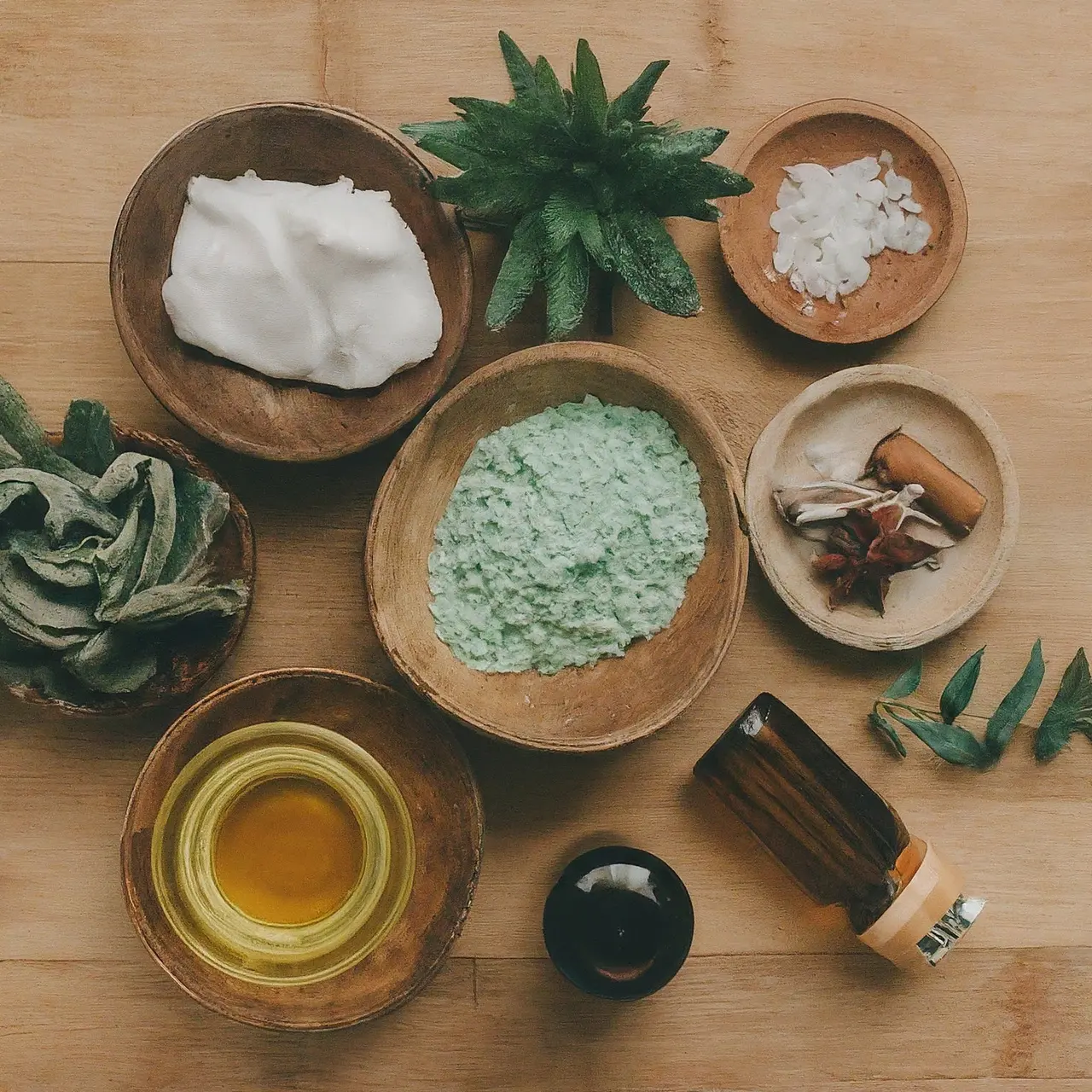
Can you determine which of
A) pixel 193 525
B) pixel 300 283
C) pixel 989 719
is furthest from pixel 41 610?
pixel 989 719

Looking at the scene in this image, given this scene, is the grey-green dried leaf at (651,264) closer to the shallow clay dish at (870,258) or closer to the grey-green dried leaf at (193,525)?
the shallow clay dish at (870,258)

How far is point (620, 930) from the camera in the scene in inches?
46.8

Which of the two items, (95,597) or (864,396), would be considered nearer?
(95,597)

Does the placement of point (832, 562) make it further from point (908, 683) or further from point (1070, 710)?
point (1070, 710)

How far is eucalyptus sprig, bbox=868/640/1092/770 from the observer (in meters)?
1.30

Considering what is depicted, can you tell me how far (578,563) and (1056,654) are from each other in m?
0.70

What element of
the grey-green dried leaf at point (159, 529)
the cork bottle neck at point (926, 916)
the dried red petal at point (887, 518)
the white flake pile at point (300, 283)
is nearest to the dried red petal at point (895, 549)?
the dried red petal at point (887, 518)

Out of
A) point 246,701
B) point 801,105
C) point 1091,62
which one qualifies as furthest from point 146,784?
point 1091,62

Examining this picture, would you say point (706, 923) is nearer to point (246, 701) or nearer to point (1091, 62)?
point (246, 701)

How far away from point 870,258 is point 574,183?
0.44 metres

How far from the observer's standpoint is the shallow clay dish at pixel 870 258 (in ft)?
4.18

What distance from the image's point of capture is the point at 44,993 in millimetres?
1317

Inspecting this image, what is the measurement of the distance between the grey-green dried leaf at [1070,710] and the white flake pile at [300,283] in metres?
0.94

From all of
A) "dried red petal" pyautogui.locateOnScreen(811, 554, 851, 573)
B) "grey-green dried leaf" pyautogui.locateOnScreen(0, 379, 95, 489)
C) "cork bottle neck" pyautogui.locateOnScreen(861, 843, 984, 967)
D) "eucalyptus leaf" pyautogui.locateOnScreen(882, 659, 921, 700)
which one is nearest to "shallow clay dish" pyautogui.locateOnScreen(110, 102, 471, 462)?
"grey-green dried leaf" pyautogui.locateOnScreen(0, 379, 95, 489)
